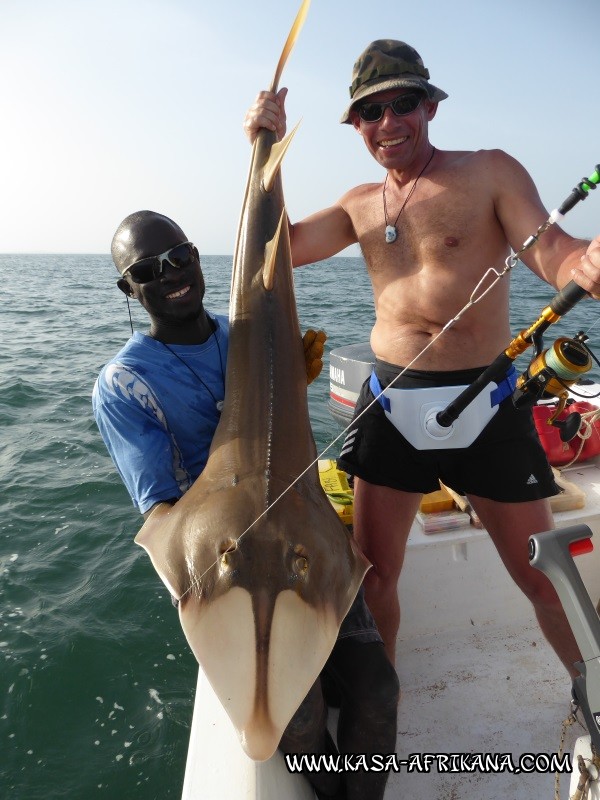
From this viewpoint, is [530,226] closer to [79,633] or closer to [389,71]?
[389,71]

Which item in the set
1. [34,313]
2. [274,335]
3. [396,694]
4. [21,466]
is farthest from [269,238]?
[34,313]

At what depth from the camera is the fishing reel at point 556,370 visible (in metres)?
2.01

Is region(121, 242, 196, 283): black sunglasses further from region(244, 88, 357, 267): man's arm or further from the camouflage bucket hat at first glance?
the camouflage bucket hat

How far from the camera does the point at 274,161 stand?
2572mm

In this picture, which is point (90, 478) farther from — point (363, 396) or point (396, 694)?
point (396, 694)

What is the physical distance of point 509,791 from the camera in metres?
2.63

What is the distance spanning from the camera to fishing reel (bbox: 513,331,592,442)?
2014 mm

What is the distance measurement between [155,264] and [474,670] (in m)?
2.94

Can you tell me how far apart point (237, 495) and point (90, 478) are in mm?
5571

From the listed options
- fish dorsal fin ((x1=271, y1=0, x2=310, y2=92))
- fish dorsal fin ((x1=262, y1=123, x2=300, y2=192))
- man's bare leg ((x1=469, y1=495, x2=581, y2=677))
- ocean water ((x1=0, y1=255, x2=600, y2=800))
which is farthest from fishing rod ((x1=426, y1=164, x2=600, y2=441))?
ocean water ((x1=0, y1=255, x2=600, y2=800))

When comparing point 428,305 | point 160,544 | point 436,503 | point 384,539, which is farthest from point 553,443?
point 160,544

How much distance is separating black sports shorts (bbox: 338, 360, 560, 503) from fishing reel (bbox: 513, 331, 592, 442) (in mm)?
358

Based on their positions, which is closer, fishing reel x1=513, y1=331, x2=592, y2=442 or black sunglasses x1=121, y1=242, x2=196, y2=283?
fishing reel x1=513, y1=331, x2=592, y2=442

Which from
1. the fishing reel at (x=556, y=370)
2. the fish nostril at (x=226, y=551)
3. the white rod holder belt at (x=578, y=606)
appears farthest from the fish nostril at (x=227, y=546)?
the fishing reel at (x=556, y=370)
